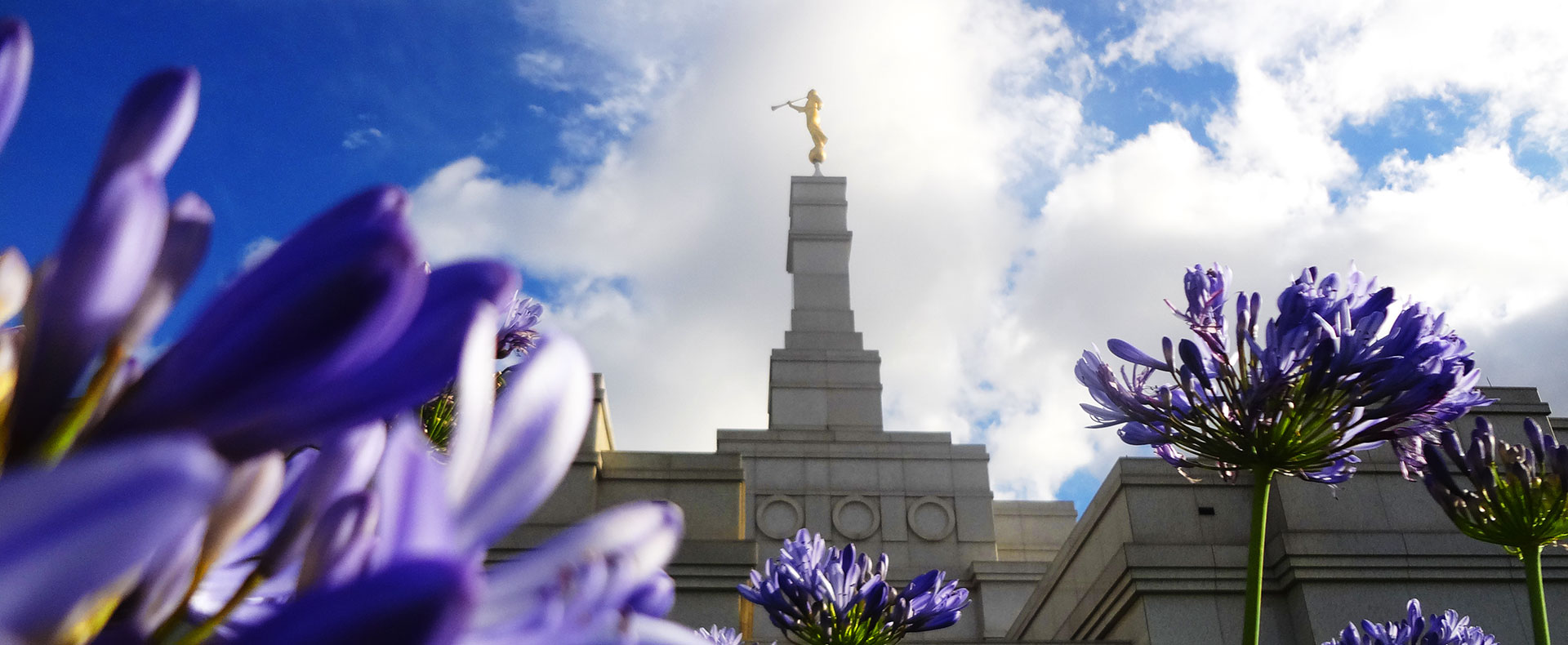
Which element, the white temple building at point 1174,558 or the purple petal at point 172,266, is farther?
the white temple building at point 1174,558

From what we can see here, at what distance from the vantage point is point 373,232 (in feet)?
1.48

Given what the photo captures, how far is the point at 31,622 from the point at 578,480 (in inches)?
514

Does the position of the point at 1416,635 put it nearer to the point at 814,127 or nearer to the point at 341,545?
the point at 341,545

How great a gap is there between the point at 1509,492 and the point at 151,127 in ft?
16.9

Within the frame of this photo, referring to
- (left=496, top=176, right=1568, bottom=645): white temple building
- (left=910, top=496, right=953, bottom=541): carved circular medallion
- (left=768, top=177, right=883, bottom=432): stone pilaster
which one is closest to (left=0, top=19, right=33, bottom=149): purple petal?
(left=496, top=176, right=1568, bottom=645): white temple building

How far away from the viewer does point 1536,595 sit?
379cm

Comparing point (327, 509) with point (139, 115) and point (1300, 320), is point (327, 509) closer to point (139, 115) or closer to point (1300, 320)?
point (139, 115)

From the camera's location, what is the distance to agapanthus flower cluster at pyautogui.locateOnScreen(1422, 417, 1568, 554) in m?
4.22

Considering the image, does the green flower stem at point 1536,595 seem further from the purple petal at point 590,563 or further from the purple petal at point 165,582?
the purple petal at point 165,582

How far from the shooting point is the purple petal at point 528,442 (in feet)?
1.54

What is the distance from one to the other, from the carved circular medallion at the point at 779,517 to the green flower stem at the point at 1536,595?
1485 cm

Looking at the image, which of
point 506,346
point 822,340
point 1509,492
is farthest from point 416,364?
point 822,340

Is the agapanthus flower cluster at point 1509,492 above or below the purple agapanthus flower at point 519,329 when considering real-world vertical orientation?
below

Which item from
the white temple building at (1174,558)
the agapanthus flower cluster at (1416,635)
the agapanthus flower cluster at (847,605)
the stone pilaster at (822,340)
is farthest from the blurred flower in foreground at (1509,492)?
the stone pilaster at (822,340)
